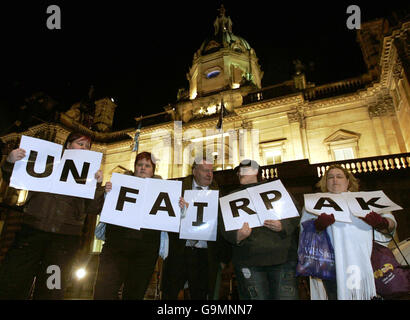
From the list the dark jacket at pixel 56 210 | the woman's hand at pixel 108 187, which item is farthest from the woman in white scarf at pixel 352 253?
the dark jacket at pixel 56 210

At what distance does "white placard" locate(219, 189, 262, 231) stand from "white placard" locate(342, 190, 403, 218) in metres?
1.44

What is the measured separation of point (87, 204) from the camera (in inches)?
151

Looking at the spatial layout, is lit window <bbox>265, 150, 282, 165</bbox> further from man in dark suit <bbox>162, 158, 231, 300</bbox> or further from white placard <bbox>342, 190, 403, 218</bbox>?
man in dark suit <bbox>162, 158, 231, 300</bbox>

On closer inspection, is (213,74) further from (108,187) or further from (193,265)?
(193,265)

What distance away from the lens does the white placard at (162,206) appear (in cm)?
387

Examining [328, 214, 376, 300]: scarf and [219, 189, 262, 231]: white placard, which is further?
[219, 189, 262, 231]: white placard

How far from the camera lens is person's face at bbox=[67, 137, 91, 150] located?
13.2 feet

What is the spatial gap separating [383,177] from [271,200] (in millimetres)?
11295

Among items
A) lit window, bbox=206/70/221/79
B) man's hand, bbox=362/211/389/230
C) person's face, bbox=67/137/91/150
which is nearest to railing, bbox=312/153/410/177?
man's hand, bbox=362/211/389/230

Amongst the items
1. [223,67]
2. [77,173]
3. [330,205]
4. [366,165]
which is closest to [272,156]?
[366,165]

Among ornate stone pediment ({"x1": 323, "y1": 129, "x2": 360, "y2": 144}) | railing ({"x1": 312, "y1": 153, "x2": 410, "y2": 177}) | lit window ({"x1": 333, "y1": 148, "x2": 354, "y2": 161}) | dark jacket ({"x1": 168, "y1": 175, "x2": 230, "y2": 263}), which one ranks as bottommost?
dark jacket ({"x1": 168, "y1": 175, "x2": 230, "y2": 263})

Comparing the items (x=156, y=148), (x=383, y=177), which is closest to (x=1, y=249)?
(x=156, y=148)

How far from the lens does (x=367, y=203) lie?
3828 mm

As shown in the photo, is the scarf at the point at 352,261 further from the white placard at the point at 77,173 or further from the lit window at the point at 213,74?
the lit window at the point at 213,74
